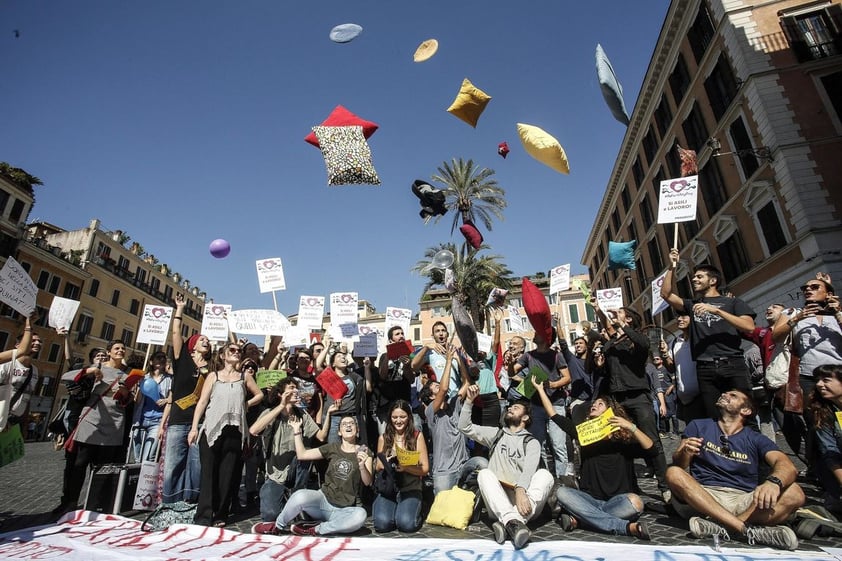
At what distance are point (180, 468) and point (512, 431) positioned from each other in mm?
3578

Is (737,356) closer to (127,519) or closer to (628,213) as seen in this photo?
(127,519)

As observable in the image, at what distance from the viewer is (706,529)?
128 inches

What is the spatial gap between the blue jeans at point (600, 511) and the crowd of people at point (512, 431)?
1cm

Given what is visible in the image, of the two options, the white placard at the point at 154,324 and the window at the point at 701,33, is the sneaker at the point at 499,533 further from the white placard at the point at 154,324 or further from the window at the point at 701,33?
the window at the point at 701,33

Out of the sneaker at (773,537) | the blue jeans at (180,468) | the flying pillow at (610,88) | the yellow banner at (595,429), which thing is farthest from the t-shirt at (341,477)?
the flying pillow at (610,88)

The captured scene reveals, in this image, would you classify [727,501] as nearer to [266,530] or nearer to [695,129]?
[266,530]

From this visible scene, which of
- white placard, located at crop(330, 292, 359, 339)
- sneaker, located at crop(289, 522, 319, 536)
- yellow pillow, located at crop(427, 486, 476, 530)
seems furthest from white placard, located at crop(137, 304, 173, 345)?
yellow pillow, located at crop(427, 486, 476, 530)

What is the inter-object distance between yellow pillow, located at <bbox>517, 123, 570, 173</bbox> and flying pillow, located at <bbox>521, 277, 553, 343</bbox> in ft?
6.14

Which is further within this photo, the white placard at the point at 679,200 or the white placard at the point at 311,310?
the white placard at the point at 311,310

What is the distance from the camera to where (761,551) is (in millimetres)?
2920

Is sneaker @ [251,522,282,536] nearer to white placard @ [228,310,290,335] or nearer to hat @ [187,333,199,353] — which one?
hat @ [187,333,199,353]

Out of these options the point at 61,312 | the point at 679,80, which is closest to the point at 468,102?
the point at 61,312

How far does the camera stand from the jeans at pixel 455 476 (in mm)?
4660

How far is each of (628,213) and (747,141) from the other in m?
13.6
